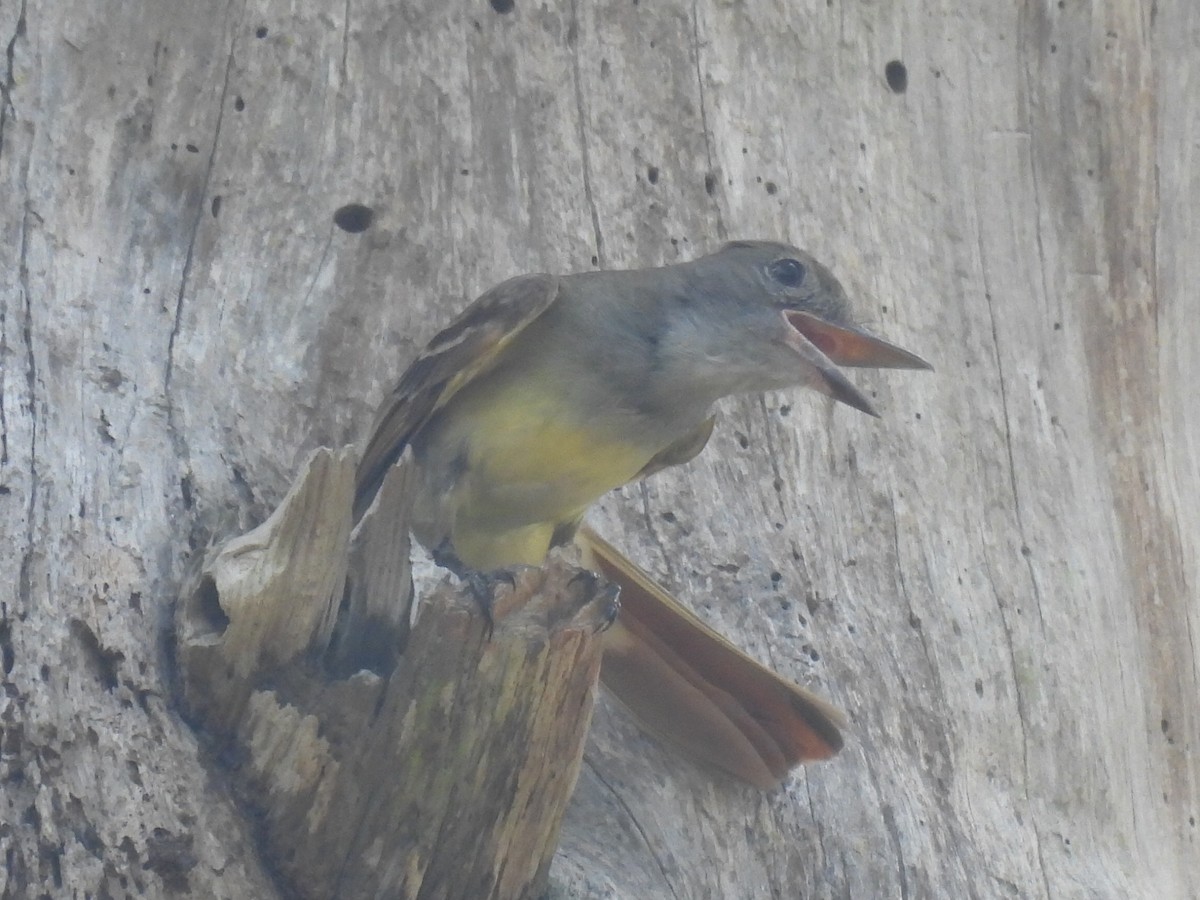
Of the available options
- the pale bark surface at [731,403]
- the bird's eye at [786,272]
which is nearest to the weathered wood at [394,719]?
the pale bark surface at [731,403]

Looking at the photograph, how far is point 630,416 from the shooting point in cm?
366

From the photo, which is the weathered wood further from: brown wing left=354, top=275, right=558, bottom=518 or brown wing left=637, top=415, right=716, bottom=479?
brown wing left=637, top=415, right=716, bottom=479

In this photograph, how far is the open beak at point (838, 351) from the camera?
3.56m

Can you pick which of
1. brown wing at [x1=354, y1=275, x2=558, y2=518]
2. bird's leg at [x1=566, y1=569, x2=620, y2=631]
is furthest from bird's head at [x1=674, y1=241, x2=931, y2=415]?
bird's leg at [x1=566, y1=569, x2=620, y2=631]

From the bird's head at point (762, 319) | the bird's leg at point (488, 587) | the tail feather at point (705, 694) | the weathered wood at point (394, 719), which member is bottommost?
the tail feather at point (705, 694)

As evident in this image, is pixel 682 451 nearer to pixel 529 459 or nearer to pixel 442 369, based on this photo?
pixel 529 459

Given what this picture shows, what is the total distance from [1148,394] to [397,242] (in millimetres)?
2057

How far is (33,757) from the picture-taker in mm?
2662

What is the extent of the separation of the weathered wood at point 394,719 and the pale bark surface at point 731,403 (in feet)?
0.38

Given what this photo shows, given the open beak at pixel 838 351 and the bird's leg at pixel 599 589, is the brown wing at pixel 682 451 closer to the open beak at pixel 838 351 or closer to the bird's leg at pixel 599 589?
the open beak at pixel 838 351

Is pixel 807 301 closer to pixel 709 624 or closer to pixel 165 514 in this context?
pixel 709 624

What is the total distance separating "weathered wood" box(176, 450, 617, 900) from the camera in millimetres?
2670

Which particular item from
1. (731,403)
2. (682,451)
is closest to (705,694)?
(682,451)

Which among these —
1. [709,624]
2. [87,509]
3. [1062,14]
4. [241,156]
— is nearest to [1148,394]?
[1062,14]
